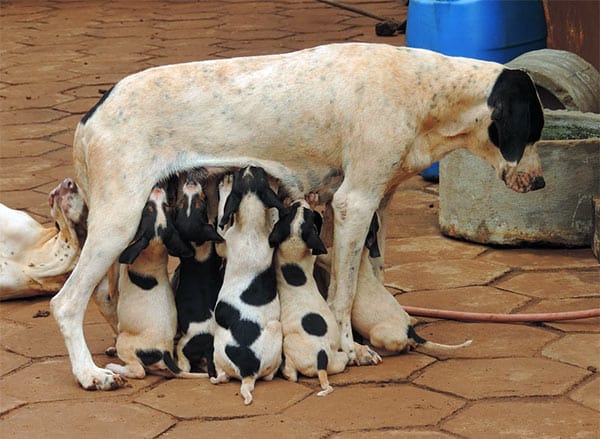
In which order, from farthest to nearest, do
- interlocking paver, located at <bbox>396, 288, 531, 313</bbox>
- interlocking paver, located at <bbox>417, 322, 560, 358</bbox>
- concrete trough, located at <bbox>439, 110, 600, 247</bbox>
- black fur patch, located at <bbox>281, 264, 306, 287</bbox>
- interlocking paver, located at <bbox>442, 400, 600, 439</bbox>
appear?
1. concrete trough, located at <bbox>439, 110, 600, 247</bbox>
2. interlocking paver, located at <bbox>396, 288, 531, 313</bbox>
3. interlocking paver, located at <bbox>417, 322, 560, 358</bbox>
4. black fur patch, located at <bbox>281, 264, 306, 287</bbox>
5. interlocking paver, located at <bbox>442, 400, 600, 439</bbox>

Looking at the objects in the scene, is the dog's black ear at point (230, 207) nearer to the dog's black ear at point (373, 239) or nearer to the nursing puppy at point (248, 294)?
the nursing puppy at point (248, 294)

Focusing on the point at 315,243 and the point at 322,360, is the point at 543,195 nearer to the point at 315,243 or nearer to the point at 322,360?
the point at 315,243

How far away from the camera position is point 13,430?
13.9ft

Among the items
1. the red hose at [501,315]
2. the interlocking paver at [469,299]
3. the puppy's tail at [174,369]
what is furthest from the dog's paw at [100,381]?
the interlocking paver at [469,299]

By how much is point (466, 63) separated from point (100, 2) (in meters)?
9.29

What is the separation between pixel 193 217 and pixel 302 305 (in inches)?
20.4

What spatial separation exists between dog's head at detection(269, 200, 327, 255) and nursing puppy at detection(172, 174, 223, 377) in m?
0.22

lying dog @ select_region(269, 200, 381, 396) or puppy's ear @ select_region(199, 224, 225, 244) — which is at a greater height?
puppy's ear @ select_region(199, 224, 225, 244)

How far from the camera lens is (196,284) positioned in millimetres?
4789

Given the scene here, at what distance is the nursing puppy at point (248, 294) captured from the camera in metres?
4.48

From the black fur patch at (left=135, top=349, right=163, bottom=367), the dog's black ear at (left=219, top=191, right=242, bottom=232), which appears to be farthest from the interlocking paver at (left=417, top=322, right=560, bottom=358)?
the black fur patch at (left=135, top=349, right=163, bottom=367)

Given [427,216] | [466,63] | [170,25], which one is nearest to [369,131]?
[466,63]

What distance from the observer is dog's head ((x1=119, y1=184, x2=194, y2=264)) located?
15.2 feet

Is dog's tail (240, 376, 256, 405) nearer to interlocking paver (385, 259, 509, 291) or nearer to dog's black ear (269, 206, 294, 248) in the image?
dog's black ear (269, 206, 294, 248)
